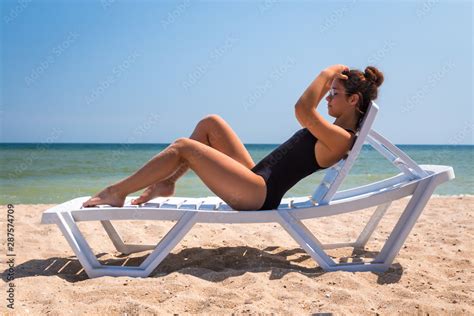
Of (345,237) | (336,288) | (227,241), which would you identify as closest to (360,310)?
(336,288)

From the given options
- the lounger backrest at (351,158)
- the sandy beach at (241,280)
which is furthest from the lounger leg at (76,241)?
the lounger backrest at (351,158)

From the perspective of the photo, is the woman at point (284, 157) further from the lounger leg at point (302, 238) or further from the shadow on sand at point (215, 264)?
the shadow on sand at point (215, 264)

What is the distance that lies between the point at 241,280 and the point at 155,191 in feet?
3.58

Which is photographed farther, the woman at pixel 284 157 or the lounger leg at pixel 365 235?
the lounger leg at pixel 365 235

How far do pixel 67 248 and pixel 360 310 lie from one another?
2870 millimetres

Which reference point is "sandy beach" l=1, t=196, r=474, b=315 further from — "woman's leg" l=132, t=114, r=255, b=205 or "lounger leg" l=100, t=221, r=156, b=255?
"woman's leg" l=132, t=114, r=255, b=205

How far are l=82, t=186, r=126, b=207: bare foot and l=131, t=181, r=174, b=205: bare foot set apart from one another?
0.64 ft

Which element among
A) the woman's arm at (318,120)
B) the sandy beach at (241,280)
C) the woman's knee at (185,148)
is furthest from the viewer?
the woman's knee at (185,148)

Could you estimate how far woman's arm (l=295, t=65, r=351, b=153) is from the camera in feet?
11.3

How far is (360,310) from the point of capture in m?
2.79

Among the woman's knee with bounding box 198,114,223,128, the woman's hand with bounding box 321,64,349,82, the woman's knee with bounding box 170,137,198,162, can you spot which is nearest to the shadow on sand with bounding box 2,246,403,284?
the woman's knee with bounding box 170,137,198,162

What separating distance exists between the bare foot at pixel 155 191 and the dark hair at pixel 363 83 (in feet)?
5.07

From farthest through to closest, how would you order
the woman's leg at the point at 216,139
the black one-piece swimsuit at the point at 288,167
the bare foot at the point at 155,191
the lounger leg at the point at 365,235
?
the lounger leg at the point at 365,235, the woman's leg at the point at 216,139, the bare foot at the point at 155,191, the black one-piece swimsuit at the point at 288,167

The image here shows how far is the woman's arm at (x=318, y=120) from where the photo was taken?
3.44 metres
